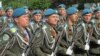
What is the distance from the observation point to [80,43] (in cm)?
1001

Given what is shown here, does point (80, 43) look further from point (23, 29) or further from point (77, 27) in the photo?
point (23, 29)

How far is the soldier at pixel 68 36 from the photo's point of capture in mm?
9492

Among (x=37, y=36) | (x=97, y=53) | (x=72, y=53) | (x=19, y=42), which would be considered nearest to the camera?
(x=19, y=42)

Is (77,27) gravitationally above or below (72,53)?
above

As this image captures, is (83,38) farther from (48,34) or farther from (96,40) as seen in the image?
(48,34)

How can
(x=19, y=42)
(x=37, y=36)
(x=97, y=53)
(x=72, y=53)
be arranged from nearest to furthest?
1. (x=19, y=42)
2. (x=37, y=36)
3. (x=72, y=53)
4. (x=97, y=53)

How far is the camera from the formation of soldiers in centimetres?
773

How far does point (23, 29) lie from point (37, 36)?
829mm

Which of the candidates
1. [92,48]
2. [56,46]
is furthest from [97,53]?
[56,46]

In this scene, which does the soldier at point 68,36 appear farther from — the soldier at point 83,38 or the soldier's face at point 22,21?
the soldier's face at point 22,21

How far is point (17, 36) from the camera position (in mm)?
7777

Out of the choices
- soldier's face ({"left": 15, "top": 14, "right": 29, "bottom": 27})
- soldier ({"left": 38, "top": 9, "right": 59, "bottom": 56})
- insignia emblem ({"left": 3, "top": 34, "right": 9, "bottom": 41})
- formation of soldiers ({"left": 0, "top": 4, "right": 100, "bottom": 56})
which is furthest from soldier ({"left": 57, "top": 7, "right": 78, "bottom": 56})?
insignia emblem ({"left": 3, "top": 34, "right": 9, "bottom": 41})

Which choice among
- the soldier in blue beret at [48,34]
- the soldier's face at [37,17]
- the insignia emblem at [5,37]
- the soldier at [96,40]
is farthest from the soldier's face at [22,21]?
the soldier's face at [37,17]

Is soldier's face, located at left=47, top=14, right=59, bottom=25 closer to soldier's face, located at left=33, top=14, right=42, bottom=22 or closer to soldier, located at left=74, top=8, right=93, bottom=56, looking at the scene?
soldier, located at left=74, top=8, right=93, bottom=56
